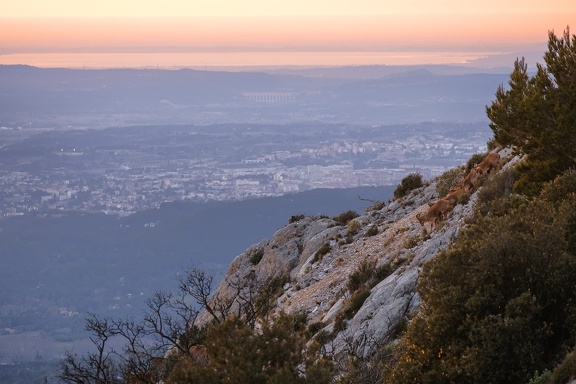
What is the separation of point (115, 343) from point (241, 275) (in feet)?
199

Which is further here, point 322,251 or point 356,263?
point 322,251

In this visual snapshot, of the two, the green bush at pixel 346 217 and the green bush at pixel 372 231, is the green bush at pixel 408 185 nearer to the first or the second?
the green bush at pixel 346 217

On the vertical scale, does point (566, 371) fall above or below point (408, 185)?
above

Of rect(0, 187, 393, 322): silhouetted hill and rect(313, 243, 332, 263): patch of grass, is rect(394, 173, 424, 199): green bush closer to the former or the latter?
rect(313, 243, 332, 263): patch of grass

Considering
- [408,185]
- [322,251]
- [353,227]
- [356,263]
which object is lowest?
[322,251]

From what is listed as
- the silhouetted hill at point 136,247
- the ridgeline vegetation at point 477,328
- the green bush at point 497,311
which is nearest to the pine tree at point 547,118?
the ridgeline vegetation at point 477,328

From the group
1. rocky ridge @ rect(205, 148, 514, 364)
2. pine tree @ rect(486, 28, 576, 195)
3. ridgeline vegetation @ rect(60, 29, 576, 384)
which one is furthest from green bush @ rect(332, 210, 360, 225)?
ridgeline vegetation @ rect(60, 29, 576, 384)

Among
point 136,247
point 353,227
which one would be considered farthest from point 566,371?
point 136,247

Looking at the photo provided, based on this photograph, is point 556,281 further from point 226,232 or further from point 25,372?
point 226,232

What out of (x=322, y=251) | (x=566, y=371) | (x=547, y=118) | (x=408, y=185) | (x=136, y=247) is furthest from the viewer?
(x=136, y=247)

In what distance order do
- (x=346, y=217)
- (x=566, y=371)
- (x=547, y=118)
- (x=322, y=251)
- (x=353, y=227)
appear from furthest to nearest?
1. (x=346, y=217)
2. (x=353, y=227)
3. (x=322, y=251)
4. (x=547, y=118)
5. (x=566, y=371)

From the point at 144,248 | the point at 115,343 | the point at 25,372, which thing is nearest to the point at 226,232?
the point at 144,248

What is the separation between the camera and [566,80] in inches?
742

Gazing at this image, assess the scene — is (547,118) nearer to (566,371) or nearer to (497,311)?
(497,311)
